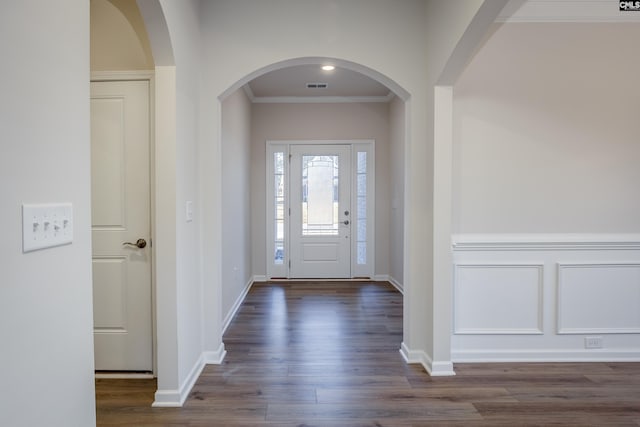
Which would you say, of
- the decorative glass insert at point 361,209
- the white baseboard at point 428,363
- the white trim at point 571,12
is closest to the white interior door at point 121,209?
the white baseboard at point 428,363

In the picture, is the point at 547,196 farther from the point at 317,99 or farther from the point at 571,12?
the point at 317,99

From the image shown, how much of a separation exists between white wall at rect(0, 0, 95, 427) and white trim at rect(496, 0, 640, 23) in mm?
2828

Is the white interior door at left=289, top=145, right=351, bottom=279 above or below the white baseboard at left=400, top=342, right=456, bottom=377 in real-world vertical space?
above

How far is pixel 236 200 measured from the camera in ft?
14.0

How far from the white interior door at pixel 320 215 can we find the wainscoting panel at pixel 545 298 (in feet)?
9.45

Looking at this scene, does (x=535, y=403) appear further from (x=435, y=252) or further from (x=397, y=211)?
(x=397, y=211)

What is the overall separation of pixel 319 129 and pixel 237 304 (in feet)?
9.18

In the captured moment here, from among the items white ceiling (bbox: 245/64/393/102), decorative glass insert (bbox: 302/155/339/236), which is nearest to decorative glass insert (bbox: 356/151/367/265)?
decorative glass insert (bbox: 302/155/339/236)

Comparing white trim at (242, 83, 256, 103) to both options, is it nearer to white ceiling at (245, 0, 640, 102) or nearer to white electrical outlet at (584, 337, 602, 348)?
white ceiling at (245, 0, 640, 102)

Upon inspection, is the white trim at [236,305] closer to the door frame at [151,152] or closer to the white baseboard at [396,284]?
the door frame at [151,152]

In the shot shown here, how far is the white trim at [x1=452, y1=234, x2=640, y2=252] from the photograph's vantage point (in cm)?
274

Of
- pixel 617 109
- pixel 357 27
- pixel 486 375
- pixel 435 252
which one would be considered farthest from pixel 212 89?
pixel 617 109

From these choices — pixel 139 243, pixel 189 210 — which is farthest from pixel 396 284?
pixel 139 243

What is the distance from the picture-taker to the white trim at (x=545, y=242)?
2.74 metres
